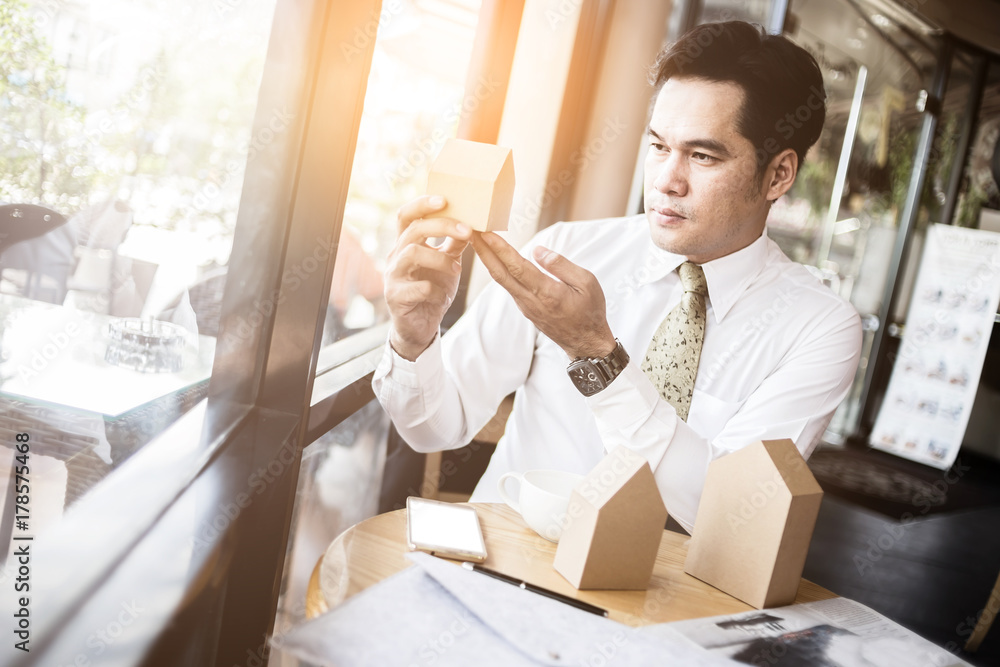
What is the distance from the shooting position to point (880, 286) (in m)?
6.20

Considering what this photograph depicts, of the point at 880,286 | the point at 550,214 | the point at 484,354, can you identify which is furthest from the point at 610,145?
the point at 880,286

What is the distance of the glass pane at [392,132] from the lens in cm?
162

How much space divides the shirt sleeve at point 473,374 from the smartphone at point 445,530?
38 centimetres

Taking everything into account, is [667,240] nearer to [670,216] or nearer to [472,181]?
[670,216]

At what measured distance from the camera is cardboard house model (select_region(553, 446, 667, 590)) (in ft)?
3.02

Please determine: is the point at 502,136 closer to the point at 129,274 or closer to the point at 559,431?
the point at 559,431

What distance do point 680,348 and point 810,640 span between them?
0.75 m

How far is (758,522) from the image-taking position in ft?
3.24

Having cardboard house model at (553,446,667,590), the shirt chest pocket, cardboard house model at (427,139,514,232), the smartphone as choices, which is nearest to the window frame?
cardboard house model at (427,139,514,232)

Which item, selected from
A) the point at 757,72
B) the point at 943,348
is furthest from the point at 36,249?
the point at 943,348

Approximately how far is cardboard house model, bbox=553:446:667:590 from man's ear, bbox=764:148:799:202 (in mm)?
1030

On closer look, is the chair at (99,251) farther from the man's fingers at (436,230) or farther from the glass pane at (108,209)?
the man's fingers at (436,230)

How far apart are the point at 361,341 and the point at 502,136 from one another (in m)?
1.23

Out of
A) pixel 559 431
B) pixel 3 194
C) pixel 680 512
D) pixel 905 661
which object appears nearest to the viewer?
pixel 3 194
